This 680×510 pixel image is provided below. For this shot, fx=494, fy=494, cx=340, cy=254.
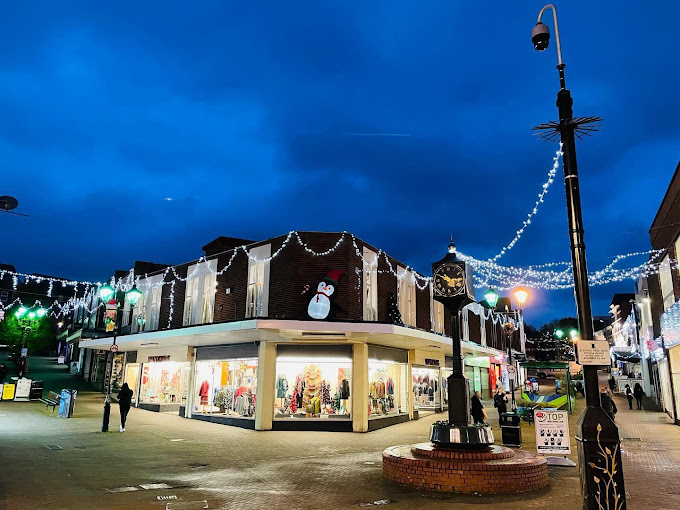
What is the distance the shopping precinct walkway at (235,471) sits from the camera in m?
8.20

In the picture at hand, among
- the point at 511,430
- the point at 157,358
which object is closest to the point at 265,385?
the point at 511,430

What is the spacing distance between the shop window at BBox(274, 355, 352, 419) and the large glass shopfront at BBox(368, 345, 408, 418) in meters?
1.26

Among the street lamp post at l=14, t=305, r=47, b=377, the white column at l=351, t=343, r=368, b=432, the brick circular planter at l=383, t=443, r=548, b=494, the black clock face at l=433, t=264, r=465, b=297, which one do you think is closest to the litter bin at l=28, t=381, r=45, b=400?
the street lamp post at l=14, t=305, r=47, b=377

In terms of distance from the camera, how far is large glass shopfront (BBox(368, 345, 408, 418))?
67.7ft

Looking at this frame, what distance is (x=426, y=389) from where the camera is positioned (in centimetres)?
2720

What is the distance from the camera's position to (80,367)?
4422 centimetres

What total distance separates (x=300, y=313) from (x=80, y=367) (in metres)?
33.5

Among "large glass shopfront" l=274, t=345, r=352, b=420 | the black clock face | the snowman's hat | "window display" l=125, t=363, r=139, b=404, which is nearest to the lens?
the black clock face

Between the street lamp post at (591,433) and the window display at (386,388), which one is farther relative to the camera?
the window display at (386,388)

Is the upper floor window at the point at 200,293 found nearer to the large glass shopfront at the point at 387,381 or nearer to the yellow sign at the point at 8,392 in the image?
the large glass shopfront at the point at 387,381

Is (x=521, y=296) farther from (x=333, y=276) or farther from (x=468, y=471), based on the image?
(x=333, y=276)

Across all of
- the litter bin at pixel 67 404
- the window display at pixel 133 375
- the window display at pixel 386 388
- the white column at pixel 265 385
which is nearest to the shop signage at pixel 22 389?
the window display at pixel 133 375

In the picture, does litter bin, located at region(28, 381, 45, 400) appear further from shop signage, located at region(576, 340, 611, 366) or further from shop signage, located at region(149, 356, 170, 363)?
shop signage, located at region(576, 340, 611, 366)

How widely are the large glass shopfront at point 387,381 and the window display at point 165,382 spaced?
9227 millimetres
